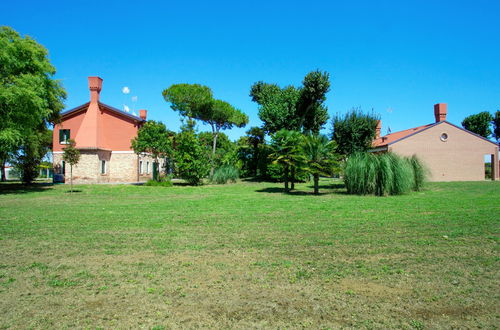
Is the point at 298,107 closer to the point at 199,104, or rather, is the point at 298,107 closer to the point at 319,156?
the point at 199,104

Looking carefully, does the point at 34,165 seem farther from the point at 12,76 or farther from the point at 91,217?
the point at 91,217

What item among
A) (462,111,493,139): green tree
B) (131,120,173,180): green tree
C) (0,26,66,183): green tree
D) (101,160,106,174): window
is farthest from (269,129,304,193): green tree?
(462,111,493,139): green tree

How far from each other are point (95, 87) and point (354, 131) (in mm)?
26247

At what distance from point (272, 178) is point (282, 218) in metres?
22.8

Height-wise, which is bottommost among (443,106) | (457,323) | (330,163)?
(457,323)

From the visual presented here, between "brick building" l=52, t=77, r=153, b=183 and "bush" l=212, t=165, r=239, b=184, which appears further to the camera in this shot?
"brick building" l=52, t=77, r=153, b=183

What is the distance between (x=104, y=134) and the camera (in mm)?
33469

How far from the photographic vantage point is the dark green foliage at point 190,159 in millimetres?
27312

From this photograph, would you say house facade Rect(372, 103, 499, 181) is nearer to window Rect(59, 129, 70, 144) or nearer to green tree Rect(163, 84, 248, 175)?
green tree Rect(163, 84, 248, 175)

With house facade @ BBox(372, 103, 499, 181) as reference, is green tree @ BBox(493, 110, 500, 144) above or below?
above

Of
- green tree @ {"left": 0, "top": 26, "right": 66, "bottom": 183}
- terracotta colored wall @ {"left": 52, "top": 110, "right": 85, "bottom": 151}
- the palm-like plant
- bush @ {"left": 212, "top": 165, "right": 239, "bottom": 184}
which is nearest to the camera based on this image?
the palm-like plant

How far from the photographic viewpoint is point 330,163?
17875 mm

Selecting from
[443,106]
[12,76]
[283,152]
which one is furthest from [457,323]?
[443,106]

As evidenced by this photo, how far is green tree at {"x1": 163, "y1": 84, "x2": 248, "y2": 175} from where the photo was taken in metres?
35.6
